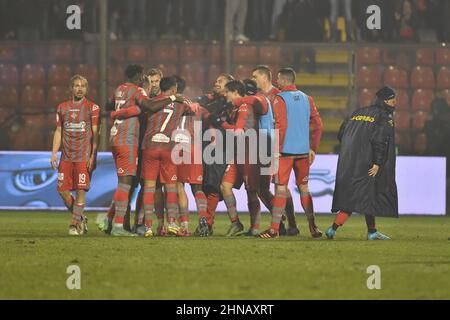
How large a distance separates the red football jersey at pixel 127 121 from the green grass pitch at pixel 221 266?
3.87 ft

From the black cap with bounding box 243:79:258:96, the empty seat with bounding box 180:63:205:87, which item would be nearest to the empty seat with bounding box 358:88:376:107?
the empty seat with bounding box 180:63:205:87

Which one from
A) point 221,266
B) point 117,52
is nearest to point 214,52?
point 117,52

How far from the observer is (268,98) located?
14.5 meters

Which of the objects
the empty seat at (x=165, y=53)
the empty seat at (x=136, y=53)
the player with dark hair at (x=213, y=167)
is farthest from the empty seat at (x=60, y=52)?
the player with dark hair at (x=213, y=167)

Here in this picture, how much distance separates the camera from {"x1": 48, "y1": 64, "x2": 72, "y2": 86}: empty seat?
2391cm

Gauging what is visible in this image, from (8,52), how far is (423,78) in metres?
8.27

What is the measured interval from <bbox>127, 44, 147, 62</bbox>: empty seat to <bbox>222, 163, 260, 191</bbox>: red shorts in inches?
371

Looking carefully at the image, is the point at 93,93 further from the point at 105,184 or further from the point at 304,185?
the point at 304,185

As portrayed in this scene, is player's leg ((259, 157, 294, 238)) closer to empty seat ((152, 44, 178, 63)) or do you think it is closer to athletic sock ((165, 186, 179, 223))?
athletic sock ((165, 186, 179, 223))

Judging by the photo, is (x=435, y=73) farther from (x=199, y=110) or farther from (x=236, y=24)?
(x=199, y=110)

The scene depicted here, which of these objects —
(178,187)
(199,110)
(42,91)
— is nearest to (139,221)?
(178,187)

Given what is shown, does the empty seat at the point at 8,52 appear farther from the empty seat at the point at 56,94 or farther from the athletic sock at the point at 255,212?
the athletic sock at the point at 255,212

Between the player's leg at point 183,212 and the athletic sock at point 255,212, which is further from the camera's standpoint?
the athletic sock at point 255,212

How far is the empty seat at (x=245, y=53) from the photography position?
24047 mm
